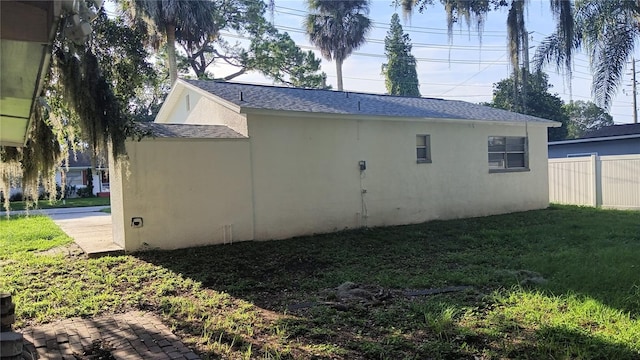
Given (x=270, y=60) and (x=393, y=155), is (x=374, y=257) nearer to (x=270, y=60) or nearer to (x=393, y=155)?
(x=393, y=155)

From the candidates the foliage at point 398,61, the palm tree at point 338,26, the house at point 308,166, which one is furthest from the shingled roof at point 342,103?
the foliage at point 398,61

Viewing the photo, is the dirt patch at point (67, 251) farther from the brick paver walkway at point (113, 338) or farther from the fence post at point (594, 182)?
the fence post at point (594, 182)

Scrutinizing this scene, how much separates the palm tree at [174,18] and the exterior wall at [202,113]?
5547 millimetres

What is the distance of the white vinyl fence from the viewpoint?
13391 mm

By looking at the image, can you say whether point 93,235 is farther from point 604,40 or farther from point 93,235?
point 604,40

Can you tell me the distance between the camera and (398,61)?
41.4 meters

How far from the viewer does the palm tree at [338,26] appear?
2550 cm

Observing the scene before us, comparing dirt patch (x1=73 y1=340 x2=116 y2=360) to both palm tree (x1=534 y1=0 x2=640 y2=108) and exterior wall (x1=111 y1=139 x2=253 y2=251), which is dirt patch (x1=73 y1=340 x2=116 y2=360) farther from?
palm tree (x1=534 y1=0 x2=640 y2=108)

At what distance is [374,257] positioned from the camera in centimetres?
778

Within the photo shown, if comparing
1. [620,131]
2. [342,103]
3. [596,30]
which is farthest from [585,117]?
[342,103]

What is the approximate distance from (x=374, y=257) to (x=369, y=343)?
3.85 m

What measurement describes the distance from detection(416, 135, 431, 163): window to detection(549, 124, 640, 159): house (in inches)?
448

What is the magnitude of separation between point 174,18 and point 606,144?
18918 mm

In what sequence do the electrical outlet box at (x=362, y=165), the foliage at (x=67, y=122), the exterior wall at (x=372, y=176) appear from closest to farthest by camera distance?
the foliage at (x=67, y=122) → the exterior wall at (x=372, y=176) → the electrical outlet box at (x=362, y=165)
